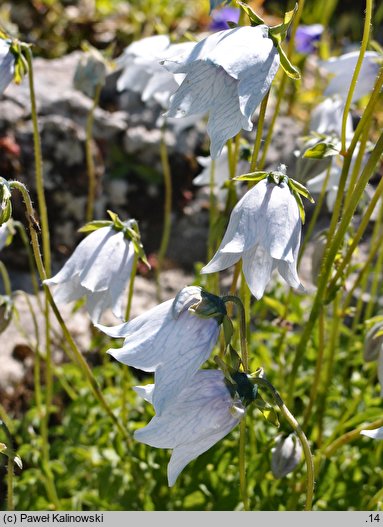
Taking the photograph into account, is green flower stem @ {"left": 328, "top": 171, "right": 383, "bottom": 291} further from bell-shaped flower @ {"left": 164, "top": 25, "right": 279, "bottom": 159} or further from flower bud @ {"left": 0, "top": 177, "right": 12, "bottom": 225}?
flower bud @ {"left": 0, "top": 177, "right": 12, "bottom": 225}

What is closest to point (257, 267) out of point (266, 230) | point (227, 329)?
point (266, 230)

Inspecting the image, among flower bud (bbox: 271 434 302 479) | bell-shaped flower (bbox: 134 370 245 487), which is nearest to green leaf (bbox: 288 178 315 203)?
bell-shaped flower (bbox: 134 370 245 487)

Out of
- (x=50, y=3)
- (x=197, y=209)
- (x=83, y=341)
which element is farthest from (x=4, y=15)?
(x=83, y=341)

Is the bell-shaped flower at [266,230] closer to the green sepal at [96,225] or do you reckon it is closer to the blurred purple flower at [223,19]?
the green sepal at [96,225]

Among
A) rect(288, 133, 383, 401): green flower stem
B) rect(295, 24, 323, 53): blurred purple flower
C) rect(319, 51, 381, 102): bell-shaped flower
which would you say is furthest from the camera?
rect(295, 24, 323, 53): blurred purple flower

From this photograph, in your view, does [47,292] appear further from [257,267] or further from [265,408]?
[265,408]

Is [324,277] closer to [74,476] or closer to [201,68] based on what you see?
[201,68]

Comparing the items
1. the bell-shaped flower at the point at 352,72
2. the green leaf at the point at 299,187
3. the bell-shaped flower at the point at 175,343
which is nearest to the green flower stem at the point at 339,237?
the green leaf at the point at 299,187
